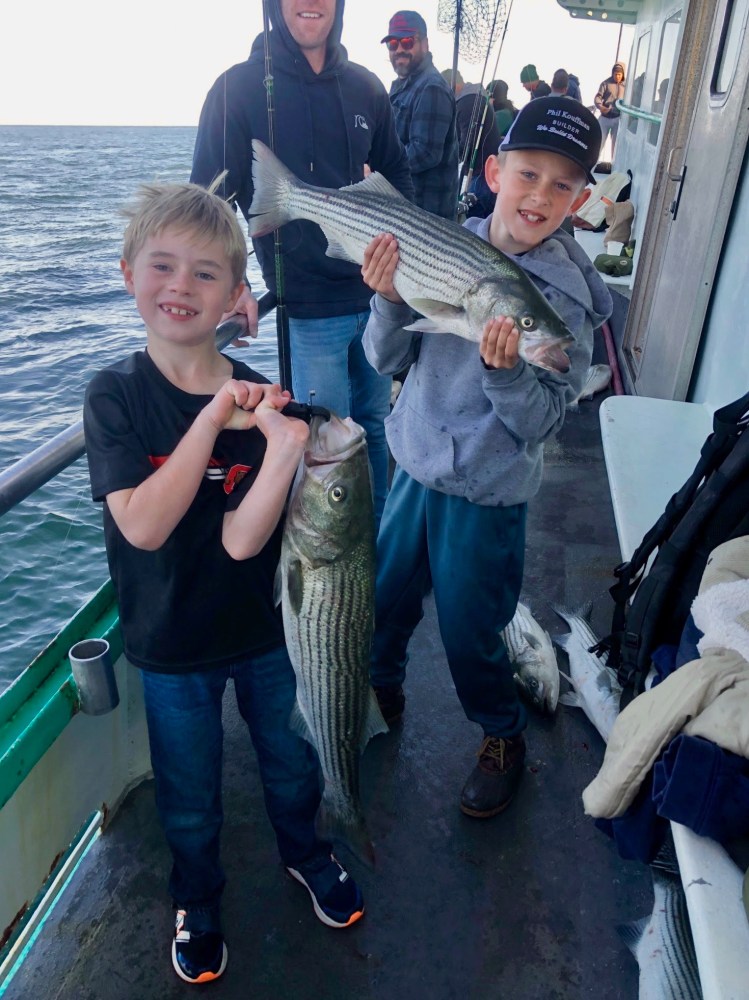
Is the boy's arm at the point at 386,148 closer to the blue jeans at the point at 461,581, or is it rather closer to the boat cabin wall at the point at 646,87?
the blue jeans at the point at 461,581

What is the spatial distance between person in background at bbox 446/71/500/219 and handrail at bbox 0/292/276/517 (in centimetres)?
716

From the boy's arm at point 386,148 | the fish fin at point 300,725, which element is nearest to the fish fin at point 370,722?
the fish fin at point 300,725

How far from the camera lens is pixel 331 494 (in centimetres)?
180

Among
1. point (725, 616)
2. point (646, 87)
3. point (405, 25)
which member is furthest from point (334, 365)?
point (646, 87)

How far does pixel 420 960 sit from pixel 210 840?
702 millimetres

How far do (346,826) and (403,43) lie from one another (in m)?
5.62

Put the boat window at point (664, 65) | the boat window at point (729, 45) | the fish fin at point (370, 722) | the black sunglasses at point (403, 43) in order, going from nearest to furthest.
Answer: the fish fin at point (370, 722) < the boat window at point (729, 45) < the black sunglasses at point (403, 43) < the boat window at point (664, 65)

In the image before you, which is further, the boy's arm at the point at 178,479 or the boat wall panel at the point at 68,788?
the boat wall panel at the point at 68,788

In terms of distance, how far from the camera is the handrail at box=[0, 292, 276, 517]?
1.77m

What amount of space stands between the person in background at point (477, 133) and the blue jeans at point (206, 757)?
7272 mm

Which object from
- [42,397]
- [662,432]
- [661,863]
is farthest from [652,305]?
[42,397]

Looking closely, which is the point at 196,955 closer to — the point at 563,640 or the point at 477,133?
A: the point at 563,640

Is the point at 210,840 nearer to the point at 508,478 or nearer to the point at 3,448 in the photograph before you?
the point at 508,478

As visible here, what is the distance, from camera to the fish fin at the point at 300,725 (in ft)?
6.79
